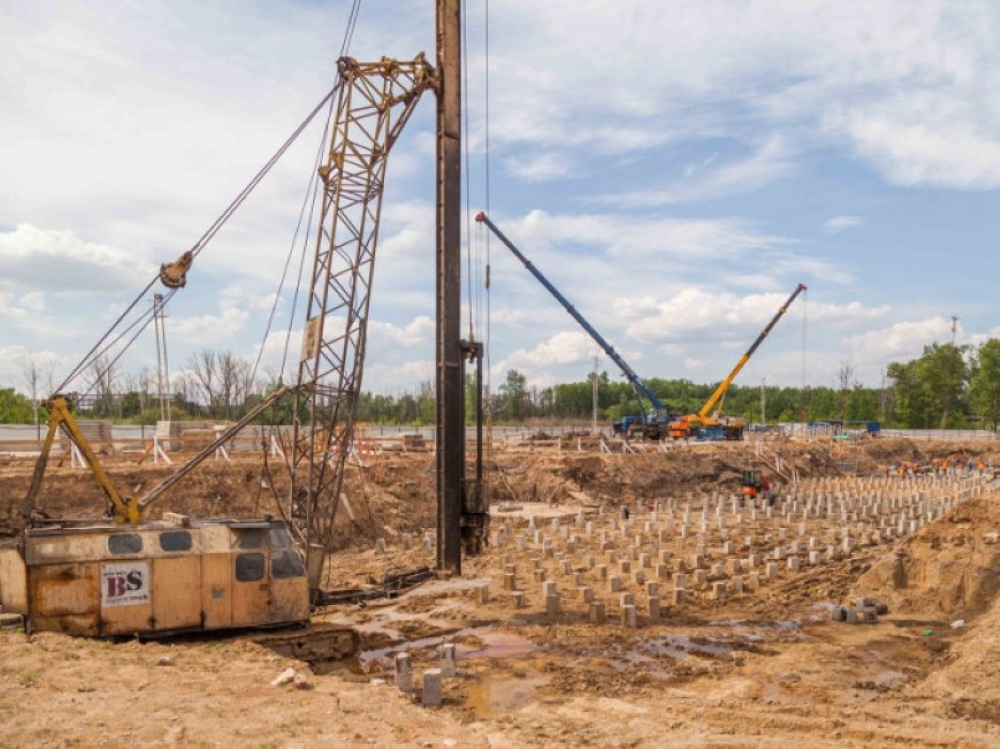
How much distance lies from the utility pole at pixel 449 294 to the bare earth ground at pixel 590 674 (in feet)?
4.36

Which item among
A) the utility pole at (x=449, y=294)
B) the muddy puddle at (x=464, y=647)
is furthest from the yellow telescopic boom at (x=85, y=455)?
the utility pole at (x=449, y=294)

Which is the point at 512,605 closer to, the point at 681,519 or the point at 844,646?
the point at 844,646

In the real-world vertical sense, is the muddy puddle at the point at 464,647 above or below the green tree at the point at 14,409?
below

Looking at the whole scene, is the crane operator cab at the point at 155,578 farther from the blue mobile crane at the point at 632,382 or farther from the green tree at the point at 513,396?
the green tree at the point at 513,396

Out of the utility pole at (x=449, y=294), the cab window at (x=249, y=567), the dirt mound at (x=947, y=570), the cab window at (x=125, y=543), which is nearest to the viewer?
the cab window at (x=125, y=543)

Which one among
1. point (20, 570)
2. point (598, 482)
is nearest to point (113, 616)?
point (20, 570)

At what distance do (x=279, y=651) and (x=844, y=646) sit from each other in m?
8.17

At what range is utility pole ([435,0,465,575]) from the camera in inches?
623

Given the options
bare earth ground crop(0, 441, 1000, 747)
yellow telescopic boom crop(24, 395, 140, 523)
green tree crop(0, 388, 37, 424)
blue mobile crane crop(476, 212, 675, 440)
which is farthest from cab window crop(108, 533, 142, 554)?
green tree crop(0, 388, 37, 424)

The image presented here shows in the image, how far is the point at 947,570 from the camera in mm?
14789

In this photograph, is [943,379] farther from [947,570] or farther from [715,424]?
[947,570]

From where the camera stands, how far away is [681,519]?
26703mm

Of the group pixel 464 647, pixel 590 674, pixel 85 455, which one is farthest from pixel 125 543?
pixel 590 674

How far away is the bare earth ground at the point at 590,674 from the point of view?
800 centimetres
